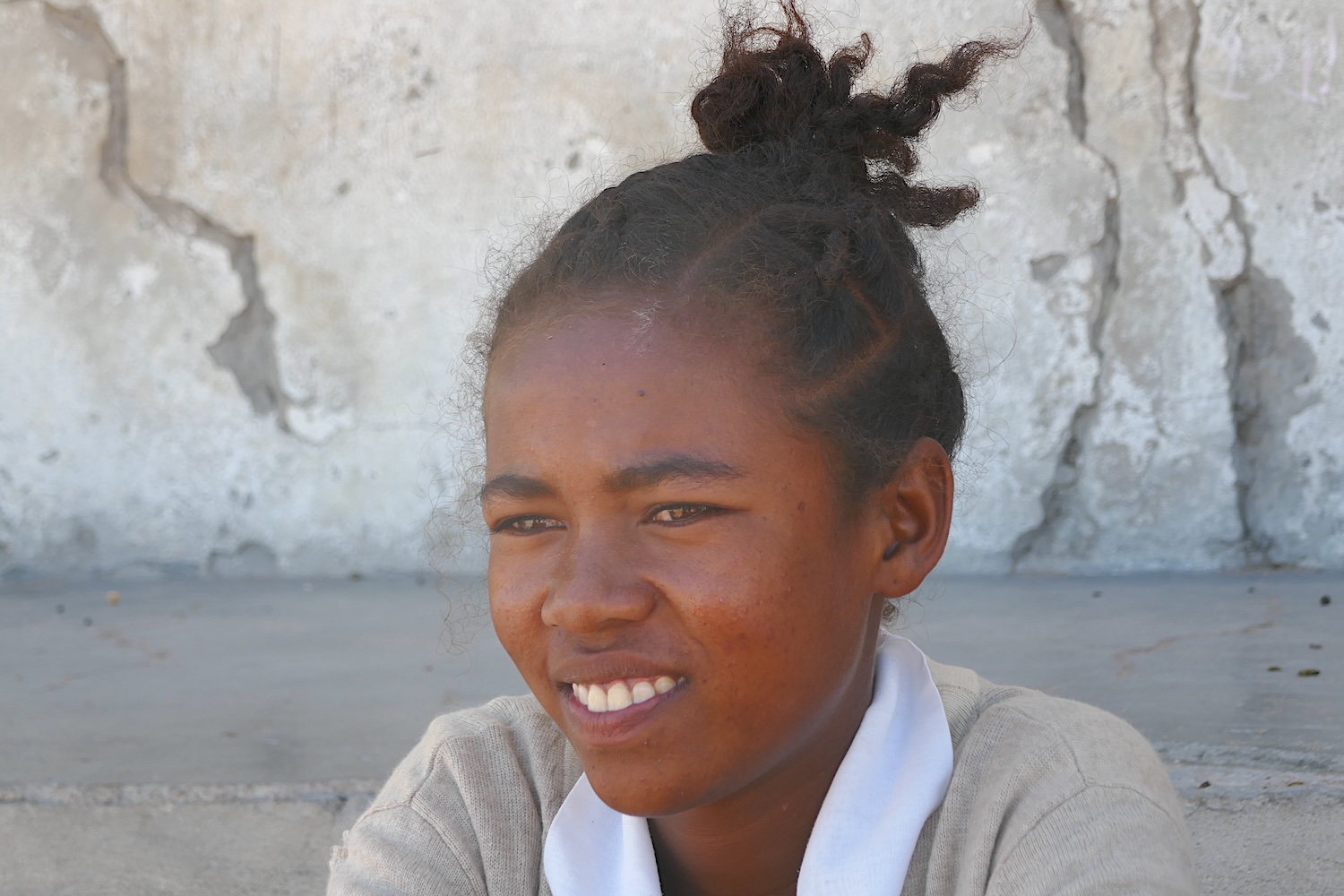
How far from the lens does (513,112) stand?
3.51m

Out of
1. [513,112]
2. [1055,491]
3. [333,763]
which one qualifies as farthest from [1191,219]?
[333,763]

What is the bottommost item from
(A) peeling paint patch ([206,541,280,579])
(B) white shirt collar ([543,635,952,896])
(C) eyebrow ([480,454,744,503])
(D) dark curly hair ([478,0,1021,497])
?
(A) peeling paint patch ([206,541,280,579])

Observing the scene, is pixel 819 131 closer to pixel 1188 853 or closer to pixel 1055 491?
pixel 1188 853

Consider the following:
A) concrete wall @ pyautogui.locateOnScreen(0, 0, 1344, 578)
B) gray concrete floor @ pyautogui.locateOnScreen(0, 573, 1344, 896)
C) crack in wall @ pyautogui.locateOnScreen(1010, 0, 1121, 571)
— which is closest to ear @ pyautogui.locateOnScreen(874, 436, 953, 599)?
gray concrete floor @ pyautogui.locateOnScreen(0, 573, 1344, 896)

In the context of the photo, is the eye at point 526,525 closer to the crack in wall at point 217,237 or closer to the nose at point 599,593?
the nose at point 599,593

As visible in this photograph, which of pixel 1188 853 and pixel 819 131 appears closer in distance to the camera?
pixel 1188 853

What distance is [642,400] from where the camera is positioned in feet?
3.81

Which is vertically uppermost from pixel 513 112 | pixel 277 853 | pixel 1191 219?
pixel 513 112

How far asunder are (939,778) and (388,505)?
8.59 feet

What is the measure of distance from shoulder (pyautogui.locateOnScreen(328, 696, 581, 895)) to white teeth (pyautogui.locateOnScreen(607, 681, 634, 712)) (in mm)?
246

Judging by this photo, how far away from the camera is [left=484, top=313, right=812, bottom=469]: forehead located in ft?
3.77

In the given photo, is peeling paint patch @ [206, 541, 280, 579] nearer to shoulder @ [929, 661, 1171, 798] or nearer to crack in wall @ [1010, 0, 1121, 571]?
crack in wall @ [1010, 0, 1121, 571]

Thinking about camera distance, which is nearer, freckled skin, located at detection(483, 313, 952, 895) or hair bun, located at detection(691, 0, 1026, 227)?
freckled skin, located at detection(483, 313, 952, 895)

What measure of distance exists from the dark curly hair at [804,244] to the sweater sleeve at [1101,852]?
340 millimetres
